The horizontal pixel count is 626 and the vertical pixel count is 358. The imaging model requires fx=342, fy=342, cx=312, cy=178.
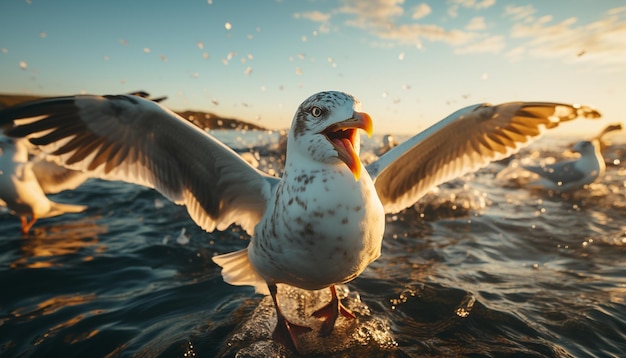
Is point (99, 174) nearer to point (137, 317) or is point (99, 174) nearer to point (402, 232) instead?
point (137, 317)

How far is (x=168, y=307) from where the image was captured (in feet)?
13.4

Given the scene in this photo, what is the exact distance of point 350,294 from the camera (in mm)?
4227

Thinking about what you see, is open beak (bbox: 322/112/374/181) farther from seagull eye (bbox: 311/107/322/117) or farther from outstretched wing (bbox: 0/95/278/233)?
outstretched wing (bbox: 0/95/278/233)

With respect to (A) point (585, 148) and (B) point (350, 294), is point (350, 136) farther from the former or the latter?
(A) point (585, 148)

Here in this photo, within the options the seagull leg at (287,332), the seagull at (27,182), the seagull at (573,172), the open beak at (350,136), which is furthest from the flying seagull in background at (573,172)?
the seagull at (27,182)

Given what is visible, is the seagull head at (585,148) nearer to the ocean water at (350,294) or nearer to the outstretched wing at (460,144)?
the ocean water at (350,294)

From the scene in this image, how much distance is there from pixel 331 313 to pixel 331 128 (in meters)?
2.10

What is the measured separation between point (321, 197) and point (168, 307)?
2.83 metres

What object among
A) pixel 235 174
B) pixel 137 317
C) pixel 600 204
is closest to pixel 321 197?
pixel 235 174

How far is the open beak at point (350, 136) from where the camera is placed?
2250mm

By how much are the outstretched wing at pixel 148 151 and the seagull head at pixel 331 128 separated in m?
1.09

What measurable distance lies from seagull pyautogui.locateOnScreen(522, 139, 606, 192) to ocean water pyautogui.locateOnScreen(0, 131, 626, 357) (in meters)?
3.22

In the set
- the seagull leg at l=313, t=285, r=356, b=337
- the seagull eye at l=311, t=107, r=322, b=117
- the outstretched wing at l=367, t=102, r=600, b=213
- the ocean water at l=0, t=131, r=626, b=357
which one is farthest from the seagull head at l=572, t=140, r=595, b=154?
the seagull eye at l=311, t=107, r=322, b=117

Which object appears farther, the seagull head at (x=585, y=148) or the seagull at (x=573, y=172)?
the seagull head at (x=585, y=148)
